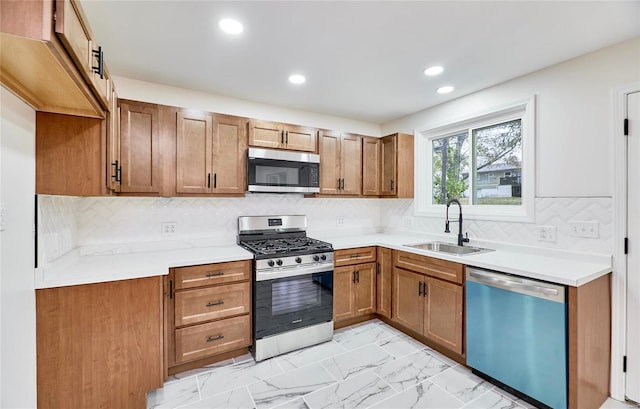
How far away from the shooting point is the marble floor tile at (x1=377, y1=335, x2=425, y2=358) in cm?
258

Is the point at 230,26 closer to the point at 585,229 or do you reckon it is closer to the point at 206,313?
the point at 206,313

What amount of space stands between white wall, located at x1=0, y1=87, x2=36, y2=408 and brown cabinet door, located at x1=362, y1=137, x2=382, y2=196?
114 inches

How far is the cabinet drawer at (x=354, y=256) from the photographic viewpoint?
115 inches

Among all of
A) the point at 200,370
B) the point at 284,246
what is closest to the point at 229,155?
the point at 284,246

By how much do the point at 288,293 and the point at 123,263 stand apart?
131cm

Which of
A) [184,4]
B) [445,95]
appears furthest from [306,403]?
[445,95]

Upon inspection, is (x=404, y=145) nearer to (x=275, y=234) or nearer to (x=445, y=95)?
(x=445, y=95)

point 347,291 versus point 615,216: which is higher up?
point 615,216

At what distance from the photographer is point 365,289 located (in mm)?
3113

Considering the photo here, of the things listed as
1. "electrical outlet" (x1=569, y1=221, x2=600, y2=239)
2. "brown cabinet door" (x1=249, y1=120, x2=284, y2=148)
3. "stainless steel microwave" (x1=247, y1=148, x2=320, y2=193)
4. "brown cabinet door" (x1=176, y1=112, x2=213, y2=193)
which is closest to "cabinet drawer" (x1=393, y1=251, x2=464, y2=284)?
"electrical outlet" (x1=569, y1=221, x2=600, y2=239)

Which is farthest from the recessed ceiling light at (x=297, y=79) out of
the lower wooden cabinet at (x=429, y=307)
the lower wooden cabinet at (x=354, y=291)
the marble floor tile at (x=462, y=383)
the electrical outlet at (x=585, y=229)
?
the marble floor tile at (x=462, y=383)

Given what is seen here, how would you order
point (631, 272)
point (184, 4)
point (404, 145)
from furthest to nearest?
point (404, 145)
point (631, 272)
point (184, 4)

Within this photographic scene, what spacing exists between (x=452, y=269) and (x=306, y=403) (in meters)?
1.50

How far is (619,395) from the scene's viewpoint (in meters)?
1.94
